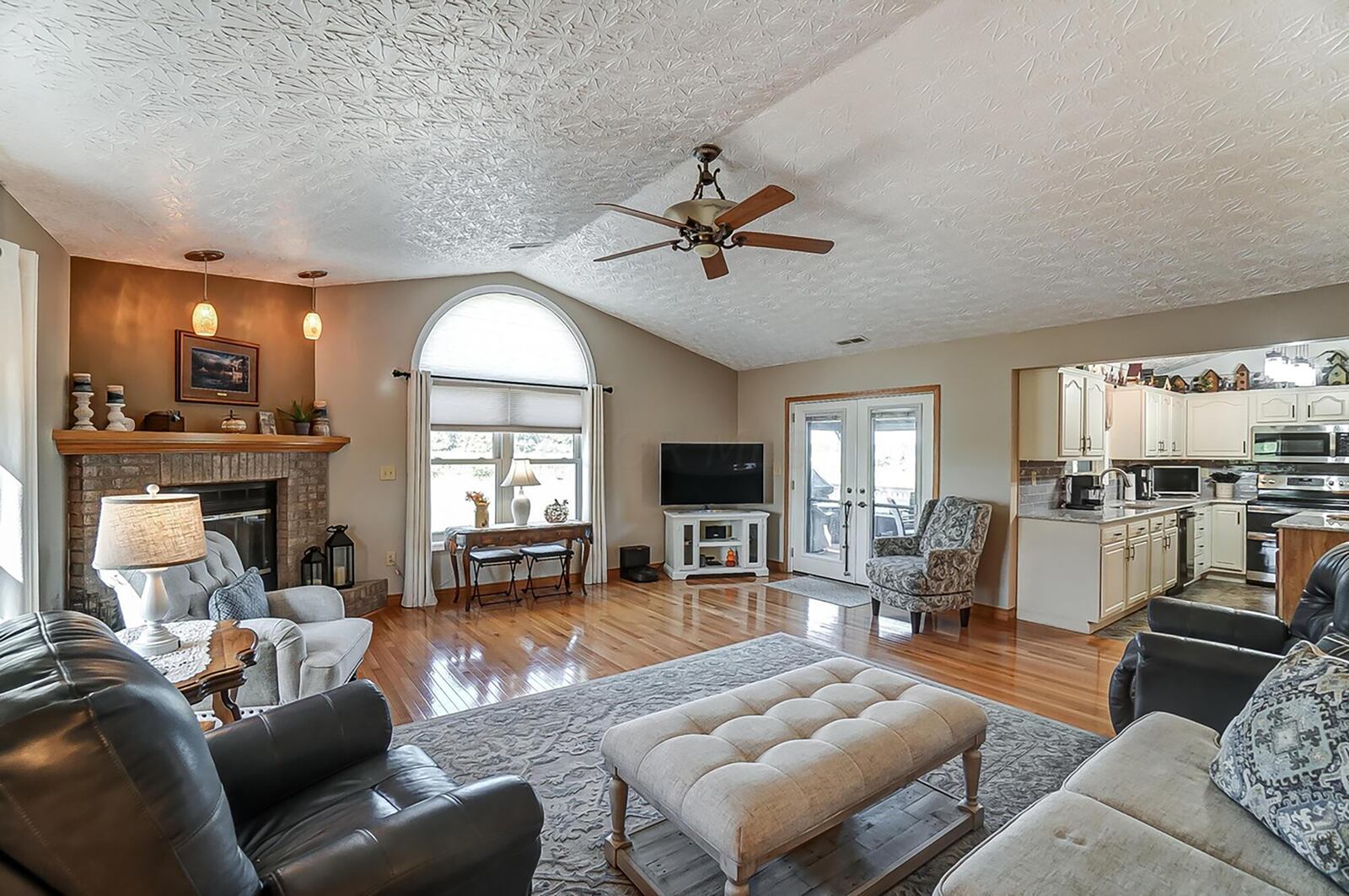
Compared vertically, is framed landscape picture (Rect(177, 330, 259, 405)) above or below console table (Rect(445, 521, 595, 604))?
above

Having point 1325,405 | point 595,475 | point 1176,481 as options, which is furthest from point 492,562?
point 1325,405

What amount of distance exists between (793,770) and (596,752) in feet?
4.54

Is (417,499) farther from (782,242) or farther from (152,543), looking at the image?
(782,242)

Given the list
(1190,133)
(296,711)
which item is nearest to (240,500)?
(296,711)

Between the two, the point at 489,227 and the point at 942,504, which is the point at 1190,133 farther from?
the point at 489,227

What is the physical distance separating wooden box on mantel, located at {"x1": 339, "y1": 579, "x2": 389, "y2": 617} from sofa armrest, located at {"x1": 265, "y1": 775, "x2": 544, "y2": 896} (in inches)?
161

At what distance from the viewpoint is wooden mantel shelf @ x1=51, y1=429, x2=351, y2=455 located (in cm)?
345

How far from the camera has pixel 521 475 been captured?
5.90m

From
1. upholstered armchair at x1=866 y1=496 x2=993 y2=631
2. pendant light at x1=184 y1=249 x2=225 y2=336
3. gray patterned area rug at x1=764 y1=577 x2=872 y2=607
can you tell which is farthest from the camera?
gray patterned area rug at x1=764 y1=577 x2=872 y2=607

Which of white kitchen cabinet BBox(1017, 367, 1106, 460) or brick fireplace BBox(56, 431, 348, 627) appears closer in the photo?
brick fireplace BBox(56, 431, 348, 627)

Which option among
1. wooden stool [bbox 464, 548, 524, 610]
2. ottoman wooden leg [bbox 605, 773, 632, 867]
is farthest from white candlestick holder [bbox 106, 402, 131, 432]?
ottoman wooden leg [bbox 605, 773, 632, 867]

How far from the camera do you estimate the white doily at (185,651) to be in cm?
215

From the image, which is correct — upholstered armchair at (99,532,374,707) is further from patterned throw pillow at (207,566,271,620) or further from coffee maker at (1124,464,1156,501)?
coffee maker at (1124,464,1156,501)

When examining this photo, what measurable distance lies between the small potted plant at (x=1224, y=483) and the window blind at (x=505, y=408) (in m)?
7.10
